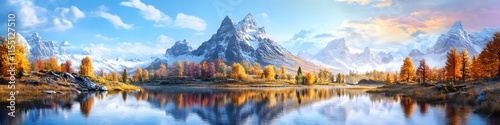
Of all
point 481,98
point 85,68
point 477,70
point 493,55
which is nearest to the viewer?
point 481,98

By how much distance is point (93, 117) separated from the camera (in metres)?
42.8

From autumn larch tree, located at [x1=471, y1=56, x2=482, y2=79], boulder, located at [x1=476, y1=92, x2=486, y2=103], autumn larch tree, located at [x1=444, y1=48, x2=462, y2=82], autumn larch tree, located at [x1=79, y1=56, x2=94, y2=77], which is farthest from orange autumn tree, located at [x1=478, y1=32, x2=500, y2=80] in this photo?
autumn larch tree, located at [x1=79, y1=56, x2=94, y2=77]

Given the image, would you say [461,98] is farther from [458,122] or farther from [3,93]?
[3,93]

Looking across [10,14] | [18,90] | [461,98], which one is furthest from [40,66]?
[461,98]

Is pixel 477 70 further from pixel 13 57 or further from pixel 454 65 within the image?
pixel 13 57

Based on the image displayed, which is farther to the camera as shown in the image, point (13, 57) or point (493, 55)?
point (493, 55)

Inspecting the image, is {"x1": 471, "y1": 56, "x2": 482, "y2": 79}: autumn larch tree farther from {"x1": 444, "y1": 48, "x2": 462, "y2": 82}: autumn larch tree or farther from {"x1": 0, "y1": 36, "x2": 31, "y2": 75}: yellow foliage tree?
{"x1": 0, "y1": 36, "x2": 31, "y2": 75}: yellow foliage tree

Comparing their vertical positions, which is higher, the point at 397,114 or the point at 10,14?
the point at 10,14

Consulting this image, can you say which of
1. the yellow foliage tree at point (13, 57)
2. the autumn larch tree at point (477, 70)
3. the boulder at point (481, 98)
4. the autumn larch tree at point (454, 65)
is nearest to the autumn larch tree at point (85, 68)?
the yellow foliage tree at point (13, 57)

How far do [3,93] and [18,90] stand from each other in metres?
9.90

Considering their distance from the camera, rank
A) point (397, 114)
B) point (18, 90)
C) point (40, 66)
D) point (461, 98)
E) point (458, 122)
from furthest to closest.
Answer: point (40, 66)
point (18, 90)
point (461, 98)
point (397, 114)
point (458, 122)

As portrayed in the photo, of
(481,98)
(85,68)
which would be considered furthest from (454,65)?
(85,68)

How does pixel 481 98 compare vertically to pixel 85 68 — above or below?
below

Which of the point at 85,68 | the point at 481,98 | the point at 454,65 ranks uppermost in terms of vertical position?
the point at 85,68
